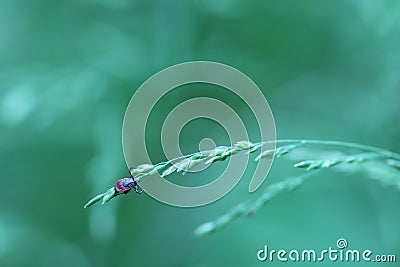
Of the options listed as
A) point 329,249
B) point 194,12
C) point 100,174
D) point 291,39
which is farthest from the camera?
point 291,39

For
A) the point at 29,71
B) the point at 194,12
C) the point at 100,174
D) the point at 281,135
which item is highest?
the point at 194,12

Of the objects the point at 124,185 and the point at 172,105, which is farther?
the point at 172,105

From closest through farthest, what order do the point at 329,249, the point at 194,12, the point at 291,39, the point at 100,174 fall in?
the point at 100,174, the point at 329,249, the point at 194,12, the point at 291,39

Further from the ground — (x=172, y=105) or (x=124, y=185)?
(x=172, y=105)

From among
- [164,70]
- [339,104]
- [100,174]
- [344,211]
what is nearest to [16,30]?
[164,70]

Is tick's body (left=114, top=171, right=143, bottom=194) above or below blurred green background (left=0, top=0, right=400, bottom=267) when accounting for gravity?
below

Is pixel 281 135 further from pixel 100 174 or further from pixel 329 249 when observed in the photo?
pixel 100 174

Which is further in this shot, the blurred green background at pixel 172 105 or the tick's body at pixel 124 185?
the blurred green background at pixel 172 105

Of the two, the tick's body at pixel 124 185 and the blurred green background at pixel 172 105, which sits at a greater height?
the blurred green background at pixel 172 105
